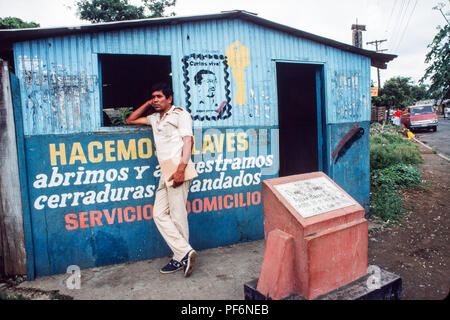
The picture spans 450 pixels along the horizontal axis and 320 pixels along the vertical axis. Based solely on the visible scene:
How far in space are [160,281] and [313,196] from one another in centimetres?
192

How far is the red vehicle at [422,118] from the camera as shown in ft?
70.2

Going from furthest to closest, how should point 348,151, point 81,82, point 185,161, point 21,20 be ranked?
point 21,20 → point 348,151 → point 81,82 → point 185,161

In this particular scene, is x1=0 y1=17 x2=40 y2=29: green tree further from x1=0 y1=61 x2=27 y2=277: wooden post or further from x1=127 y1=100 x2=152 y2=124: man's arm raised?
x1=127 y1=100 x2=152 y2=124: man's arm raised

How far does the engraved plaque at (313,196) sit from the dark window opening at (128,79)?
2.85m

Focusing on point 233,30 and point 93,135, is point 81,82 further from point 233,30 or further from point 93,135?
point 233,30

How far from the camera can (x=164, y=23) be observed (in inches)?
157

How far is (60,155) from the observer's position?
3590 mm

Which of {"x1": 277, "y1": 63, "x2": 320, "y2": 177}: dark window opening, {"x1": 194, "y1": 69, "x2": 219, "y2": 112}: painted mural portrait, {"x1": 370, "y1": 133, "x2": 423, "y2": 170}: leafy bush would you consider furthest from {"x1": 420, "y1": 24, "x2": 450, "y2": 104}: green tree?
{"x1": 194, "y1": 69, "x2": 219, "y2": 112}: painted mural portrait

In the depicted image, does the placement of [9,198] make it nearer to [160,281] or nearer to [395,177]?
[160,281]

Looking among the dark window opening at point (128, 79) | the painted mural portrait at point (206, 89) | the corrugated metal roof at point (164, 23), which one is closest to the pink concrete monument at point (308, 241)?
the painted mural portrait at point (206, 89)

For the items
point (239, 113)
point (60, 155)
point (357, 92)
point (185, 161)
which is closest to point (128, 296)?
point (185, 161)

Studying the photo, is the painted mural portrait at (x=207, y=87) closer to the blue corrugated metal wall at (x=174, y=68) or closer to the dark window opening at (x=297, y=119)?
the blue corrugated metal wall at (x=174, y=68)

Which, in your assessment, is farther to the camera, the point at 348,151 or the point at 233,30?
the point at 348,151

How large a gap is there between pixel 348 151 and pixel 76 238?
4579 mm
